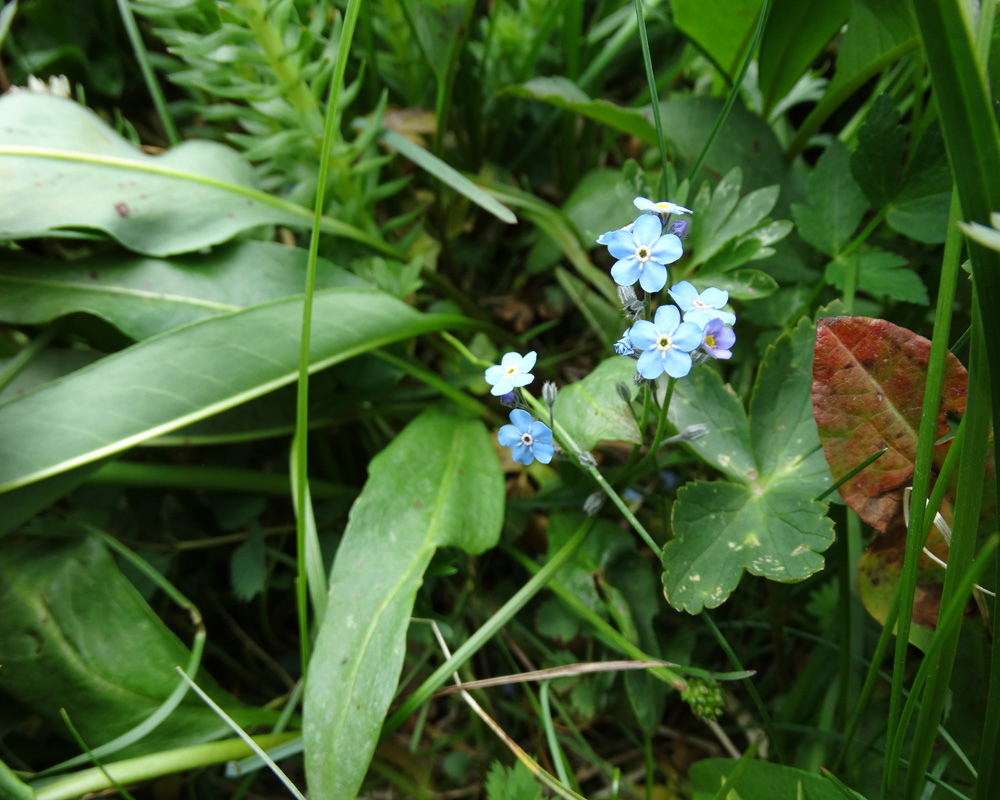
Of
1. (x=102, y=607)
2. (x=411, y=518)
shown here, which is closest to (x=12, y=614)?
(x=102, y=607)

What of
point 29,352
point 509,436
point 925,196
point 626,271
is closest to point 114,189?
point 29,352

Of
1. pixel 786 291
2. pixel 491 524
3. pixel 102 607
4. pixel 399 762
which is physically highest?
pixel 786 291

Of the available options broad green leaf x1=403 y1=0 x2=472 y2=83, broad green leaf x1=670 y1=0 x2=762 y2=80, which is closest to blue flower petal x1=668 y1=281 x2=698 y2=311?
broad green leaf x1=670 y1=0 x2=762 y2=80

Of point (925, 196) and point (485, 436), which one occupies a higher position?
point (925, 196)

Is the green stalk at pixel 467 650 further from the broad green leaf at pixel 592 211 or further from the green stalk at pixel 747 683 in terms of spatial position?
the broad green leaf at pixel 592 211

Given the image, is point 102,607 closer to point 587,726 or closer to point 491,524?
point 491,524

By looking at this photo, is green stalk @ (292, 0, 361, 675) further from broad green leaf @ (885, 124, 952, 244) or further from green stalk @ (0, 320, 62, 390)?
broad green leaf @ (885, 124, 952, 244)

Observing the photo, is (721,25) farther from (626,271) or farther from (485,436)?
(485,436)
